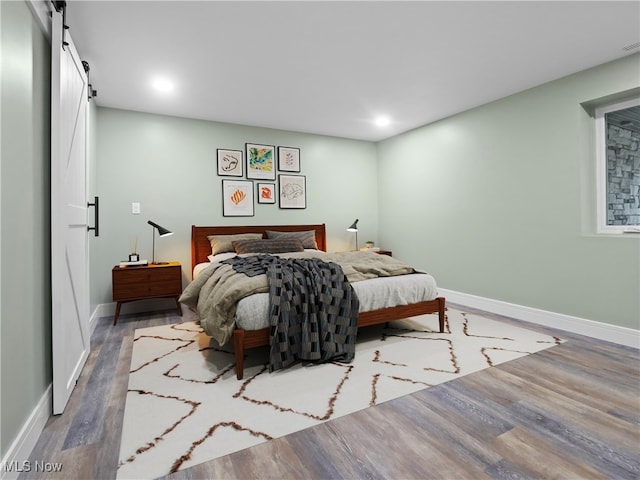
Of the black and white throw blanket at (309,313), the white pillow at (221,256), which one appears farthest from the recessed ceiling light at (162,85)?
the black and white throw blanket at (309,313)

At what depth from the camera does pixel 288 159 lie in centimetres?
504

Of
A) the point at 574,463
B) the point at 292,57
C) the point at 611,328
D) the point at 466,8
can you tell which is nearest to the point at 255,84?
the point at 292,57

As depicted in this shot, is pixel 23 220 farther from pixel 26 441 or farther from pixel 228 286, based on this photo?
pixel 228 286

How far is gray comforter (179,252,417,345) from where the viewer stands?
233 centimetres

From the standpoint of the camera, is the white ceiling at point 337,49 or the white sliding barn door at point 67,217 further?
the white ceiling at point 337,49

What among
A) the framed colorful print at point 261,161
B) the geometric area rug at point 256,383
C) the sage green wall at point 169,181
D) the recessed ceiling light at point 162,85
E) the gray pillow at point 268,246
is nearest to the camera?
the geometric area rug at point 256,383

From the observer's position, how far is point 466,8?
2.24 meters

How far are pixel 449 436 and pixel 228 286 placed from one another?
5.41ft

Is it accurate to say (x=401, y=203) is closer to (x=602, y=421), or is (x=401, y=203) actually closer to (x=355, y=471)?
(x=602, y=421)

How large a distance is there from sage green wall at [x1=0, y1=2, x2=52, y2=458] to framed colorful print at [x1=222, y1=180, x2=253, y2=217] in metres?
2.71

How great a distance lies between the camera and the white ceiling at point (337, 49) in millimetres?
2260

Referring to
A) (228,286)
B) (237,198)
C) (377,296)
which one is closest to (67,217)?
(228,286)

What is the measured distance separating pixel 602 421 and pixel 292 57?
3180mm
